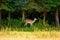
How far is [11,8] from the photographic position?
65.4 ft

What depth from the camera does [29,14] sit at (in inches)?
942

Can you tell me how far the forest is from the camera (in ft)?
65.4

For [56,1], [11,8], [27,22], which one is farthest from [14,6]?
[56,1]

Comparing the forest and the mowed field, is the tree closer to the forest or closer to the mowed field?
the forest

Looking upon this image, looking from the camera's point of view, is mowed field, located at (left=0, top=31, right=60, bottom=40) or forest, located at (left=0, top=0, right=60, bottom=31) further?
forest, located at (left=0, top=0, right=60, bottom=31)

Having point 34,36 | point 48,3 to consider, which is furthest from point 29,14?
point 34,36

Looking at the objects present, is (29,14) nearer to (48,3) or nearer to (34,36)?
(48,3)

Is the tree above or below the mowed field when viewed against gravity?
above

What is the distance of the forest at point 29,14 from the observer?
19922 mm

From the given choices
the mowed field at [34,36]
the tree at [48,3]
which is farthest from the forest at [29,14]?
the mowed field at [34,36]

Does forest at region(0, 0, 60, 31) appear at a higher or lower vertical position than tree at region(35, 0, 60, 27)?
lower

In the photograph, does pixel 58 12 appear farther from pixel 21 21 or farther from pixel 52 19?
pixel 21 21

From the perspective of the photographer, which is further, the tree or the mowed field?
the tree

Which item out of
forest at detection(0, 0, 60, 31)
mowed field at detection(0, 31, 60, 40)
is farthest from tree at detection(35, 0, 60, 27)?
mowed field at detection(0, 31, 60, 40)
